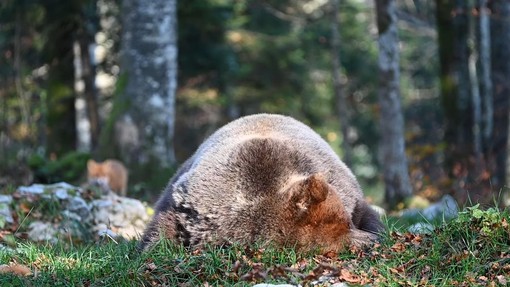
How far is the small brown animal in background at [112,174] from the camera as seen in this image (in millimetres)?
12117

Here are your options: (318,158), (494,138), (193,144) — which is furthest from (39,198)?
(193,144)

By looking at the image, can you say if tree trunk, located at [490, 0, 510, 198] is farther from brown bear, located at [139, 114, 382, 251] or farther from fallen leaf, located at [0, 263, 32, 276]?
fallen leaf, located at [0, 263, 32, 276]

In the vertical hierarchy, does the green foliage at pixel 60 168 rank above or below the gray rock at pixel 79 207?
below

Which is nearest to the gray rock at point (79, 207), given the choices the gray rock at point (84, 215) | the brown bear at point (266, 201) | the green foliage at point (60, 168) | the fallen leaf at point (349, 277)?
the gray rock at point (84, 215)

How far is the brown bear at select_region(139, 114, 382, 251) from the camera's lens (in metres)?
6.18

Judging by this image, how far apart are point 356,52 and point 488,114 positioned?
45.0 ft

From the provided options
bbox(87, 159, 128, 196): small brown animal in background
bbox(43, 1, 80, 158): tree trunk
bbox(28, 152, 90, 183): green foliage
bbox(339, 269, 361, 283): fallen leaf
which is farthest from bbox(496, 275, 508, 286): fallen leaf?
bbox(43, 1, 80, 158): tree trunk

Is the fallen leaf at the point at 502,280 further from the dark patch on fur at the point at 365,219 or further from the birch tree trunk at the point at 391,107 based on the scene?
the birch tree trunk at the point at 391,107

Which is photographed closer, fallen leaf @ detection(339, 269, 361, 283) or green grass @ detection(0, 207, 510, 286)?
fallen leaf @ detection(339, 269, 361, 283)

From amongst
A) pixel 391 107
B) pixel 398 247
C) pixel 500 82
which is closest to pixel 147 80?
pixel 391 107

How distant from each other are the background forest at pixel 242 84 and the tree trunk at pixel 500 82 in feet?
0.11

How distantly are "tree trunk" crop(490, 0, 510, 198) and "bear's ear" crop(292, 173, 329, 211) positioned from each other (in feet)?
35.9

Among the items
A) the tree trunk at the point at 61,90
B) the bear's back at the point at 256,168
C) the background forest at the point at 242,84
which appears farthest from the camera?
the tree trunk at the point at 61,90

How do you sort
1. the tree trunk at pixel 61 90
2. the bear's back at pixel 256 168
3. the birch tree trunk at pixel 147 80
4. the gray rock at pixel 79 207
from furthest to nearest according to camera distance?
the tree trunk at pixel 61 90 → the birch tree trunk at pixel 147 80 → the gray rock at pixel 79 207 → the bear's back at pixel 256 168
